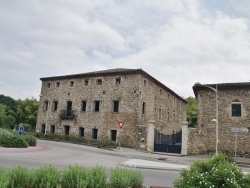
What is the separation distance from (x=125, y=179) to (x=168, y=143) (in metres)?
22.4

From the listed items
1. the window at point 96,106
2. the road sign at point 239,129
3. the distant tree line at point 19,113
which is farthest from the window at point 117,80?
the distant tree line at point 19,113

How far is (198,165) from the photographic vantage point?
18.7ft

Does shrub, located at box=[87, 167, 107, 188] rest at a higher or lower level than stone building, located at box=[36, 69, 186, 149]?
lower

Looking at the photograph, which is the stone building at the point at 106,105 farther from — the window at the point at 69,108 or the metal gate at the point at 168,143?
the metal gate at the point at 168,143

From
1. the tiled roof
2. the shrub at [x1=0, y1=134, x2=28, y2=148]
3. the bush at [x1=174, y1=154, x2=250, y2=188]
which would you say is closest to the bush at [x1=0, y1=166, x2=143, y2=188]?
the bush at [x1=174, y1=154, x2=250, y2=188]

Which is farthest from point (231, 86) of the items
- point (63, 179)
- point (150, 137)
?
point (63, 179)

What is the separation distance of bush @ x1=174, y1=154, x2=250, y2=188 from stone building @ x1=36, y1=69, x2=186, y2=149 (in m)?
20.5

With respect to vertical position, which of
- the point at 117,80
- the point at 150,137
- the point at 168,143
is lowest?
the point at 168,143

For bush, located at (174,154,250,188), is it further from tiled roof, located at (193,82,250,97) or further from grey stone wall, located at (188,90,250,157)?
grey stone wall, located at (188,90,250,157)

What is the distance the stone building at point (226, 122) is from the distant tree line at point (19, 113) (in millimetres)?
37243

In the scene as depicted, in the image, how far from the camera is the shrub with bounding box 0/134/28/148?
722 inches

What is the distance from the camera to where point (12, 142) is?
60.6ft

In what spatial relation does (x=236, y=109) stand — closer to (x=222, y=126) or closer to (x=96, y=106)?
(x=222, y=126)

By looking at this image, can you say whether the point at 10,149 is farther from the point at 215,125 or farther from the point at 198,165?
the point at 215,125
